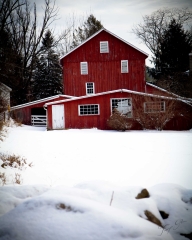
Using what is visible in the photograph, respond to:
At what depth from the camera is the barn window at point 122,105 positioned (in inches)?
576

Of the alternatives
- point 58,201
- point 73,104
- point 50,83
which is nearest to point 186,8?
point 58,201

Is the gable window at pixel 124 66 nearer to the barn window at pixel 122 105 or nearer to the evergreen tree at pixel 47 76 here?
the barn window at pixel 122 105

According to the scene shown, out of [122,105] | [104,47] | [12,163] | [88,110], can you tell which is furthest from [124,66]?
[12,163]

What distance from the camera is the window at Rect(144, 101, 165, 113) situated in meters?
13.7

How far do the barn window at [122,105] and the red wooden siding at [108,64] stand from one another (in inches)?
167

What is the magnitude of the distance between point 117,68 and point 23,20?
43.5 feet

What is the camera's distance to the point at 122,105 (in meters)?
14.9

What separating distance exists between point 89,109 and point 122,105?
119 inches

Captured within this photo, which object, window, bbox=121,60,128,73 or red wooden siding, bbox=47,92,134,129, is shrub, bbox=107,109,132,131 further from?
window, bbox=121,60,128,73

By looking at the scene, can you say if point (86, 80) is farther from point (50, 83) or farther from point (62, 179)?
point (62, 179)

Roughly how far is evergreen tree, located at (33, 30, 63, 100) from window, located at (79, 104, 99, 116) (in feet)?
42.9

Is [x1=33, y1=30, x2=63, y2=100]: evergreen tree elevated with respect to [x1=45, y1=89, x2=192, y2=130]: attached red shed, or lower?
elevated

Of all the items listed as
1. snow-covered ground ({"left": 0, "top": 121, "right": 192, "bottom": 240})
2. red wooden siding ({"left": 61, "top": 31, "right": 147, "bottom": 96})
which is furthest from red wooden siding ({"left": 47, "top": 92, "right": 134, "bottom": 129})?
snow-covered ground ({"left": 0, "top": 121, "right": 192, "bottom": 240})

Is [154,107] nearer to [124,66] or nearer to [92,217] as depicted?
[124,66]
